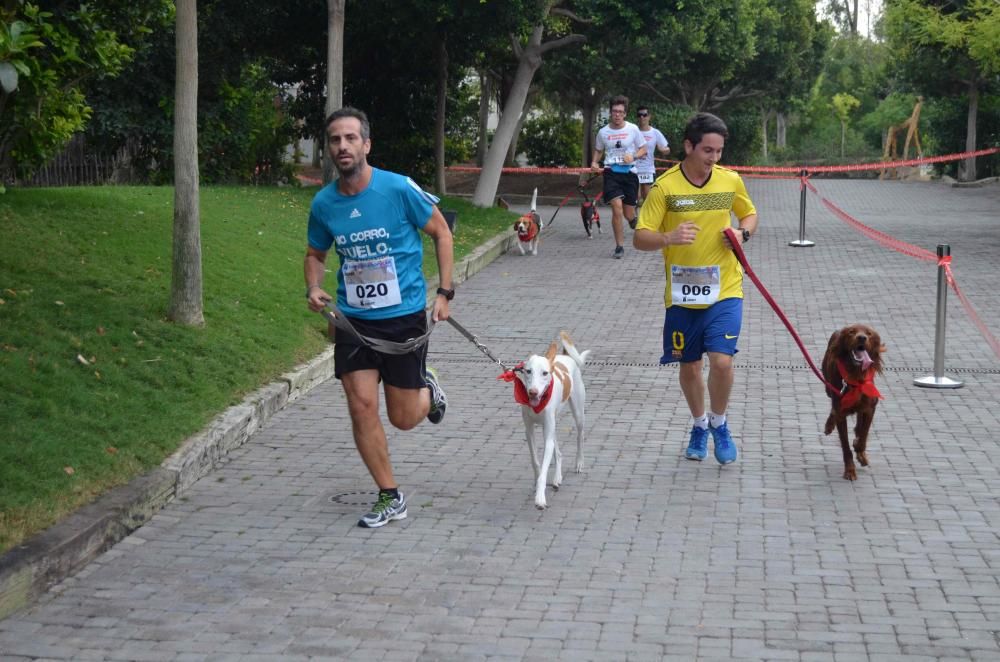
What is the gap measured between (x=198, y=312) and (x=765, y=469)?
15.1 ft

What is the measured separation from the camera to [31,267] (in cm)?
1086

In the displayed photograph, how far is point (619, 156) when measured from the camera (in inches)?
715

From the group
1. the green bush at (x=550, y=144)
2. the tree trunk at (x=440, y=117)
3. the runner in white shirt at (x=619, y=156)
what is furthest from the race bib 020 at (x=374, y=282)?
the green bush at (x=550, y=144)

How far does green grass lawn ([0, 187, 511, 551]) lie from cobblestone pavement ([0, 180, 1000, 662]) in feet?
1.44

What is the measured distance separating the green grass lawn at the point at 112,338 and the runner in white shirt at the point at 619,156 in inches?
149

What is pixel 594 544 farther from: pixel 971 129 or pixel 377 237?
pixel 971 129

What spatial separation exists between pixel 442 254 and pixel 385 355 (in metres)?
0.60

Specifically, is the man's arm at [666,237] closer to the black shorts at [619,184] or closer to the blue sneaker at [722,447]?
the blue sneaker at [722,447]

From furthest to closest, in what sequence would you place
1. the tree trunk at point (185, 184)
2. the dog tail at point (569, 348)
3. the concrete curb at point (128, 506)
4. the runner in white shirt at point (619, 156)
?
1. the runner in white shirt at point (619, 156)
2. the tree trunk at point (185, 184)
3. the dog tail at point (569, 348)
4. the concrete curb at point (128, 506)

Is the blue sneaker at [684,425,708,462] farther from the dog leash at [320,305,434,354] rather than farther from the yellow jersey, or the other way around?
the dog leash at [320,305,434,354]

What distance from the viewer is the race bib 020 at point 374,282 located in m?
7.05

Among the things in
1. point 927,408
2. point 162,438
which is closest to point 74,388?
point 162,438

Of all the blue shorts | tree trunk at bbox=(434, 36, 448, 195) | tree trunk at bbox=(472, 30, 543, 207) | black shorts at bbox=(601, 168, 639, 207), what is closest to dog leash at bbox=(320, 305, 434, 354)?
Result: the blue shorts

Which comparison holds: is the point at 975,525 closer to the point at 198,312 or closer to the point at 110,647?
the point at 110,647
